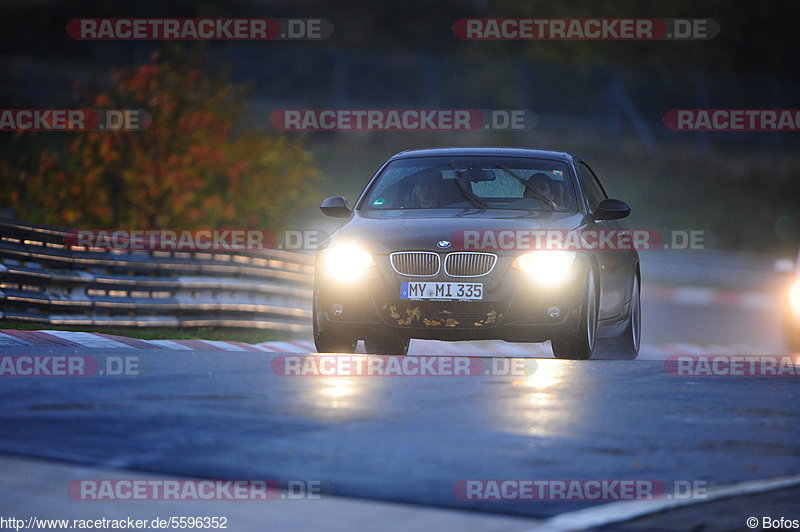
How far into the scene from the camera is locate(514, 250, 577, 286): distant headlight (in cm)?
1082

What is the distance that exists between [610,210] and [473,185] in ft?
3.65

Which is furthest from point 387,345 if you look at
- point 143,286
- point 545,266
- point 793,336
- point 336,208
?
point 793,336

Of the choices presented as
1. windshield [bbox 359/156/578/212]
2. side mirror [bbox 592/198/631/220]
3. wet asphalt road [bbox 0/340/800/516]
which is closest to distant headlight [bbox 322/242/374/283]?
windshield [bbox 359/156/578/212]

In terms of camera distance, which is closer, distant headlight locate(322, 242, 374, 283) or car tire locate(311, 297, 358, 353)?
distant headlight locate(322, 242, 374, 283)

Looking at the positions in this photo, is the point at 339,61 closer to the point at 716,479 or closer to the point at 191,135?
the point at 191,135

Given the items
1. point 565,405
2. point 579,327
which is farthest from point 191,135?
point 565,405

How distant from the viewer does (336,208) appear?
12.0m

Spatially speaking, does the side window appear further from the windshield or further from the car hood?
→ the car hood

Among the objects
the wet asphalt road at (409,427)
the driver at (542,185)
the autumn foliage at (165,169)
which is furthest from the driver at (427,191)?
the autumn foliage at (165,169)

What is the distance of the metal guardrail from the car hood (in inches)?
185

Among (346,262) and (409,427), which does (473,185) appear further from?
(409,427)

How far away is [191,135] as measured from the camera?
2644 cm

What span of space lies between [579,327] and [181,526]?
19.5ft

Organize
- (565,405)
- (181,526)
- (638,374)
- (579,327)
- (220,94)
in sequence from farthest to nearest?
1. (220,94)
2. (579,327)
3. (638,374)
4. (565,405)
5. (181,526)
